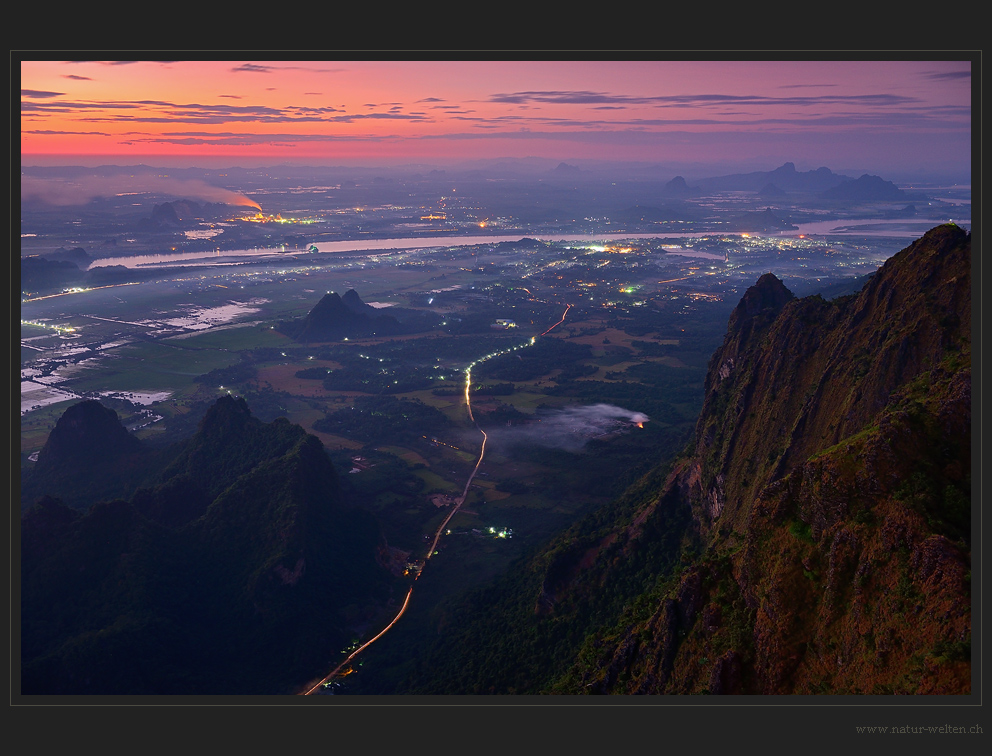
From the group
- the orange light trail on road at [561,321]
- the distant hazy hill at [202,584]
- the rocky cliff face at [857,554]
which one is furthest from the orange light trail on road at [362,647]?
the orange light trail on road at [561,321]

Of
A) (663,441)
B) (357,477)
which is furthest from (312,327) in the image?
(663,441)

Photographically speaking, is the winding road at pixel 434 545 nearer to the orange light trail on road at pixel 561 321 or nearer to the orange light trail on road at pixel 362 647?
the orange light trail on road at pixel 362 647

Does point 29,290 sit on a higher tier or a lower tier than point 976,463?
higher

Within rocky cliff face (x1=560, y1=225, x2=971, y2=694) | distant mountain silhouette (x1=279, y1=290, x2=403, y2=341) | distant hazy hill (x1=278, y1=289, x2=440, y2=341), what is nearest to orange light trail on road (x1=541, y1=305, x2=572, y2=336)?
distant hazy hill (x1=278, y1=289, x2=440, y2=341)

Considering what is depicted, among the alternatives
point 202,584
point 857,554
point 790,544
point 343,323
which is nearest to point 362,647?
point 202,584

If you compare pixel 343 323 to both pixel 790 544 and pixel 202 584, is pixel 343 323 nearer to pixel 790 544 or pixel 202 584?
pixel 202 584

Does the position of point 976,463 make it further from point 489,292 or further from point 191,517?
point 489,292

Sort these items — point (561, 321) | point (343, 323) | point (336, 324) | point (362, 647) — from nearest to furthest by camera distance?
A: point (362, 647) → point (336, 324) → point (343, 323) → point (561, 321)
